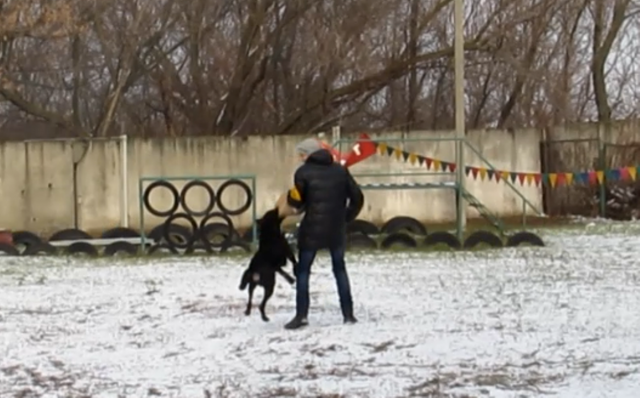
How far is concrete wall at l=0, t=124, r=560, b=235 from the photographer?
23.2m

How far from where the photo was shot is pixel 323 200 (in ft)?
30.8

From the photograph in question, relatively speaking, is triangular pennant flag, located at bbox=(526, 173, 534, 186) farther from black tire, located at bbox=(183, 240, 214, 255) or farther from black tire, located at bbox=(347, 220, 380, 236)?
black tire, located at bbox=(183, 240, 214, 255)

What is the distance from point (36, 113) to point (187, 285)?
49.3ft

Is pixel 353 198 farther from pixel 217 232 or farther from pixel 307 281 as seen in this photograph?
pixel 217 232

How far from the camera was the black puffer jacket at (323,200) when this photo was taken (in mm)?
9383

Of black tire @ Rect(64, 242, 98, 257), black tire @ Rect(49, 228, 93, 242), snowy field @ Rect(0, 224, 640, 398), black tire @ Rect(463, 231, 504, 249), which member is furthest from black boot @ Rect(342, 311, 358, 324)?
black tire @ Rect(49, 228, 93, 242)

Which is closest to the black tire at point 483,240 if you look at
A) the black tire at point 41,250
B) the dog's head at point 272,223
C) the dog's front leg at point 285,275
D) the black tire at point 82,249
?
the black tire at point 82,249

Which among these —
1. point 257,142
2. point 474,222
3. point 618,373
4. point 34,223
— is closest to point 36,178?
point 34,223

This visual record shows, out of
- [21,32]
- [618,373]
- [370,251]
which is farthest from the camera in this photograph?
[21,32]

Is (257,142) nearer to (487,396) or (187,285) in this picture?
(187,285)

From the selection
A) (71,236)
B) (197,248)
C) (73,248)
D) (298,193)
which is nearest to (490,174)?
(197,248)

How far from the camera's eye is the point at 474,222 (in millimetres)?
23562

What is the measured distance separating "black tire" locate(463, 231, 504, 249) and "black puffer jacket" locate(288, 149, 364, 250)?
7.79 meters

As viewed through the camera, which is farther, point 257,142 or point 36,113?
point 36,113
